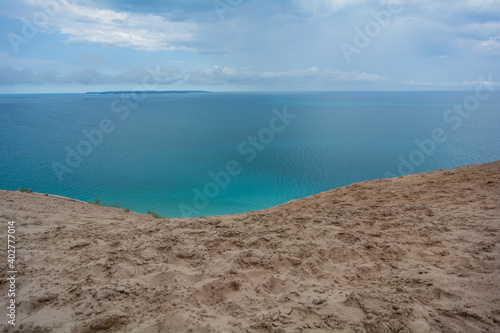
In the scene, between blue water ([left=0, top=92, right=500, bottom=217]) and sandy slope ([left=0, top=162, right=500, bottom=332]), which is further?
blue water ([left=0, top=92, right=500, bottom=217])

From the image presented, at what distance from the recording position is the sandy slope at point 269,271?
3072mm

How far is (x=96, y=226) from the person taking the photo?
5.72 meters

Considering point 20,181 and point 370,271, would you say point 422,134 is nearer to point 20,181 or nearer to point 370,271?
point 370,271

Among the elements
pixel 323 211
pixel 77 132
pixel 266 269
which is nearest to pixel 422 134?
pixel 323 211

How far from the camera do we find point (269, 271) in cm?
407

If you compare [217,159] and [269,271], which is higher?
[217,159]

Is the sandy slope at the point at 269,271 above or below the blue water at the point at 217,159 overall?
below

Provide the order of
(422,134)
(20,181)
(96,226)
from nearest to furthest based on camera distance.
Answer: (96,226) < (20,181) < (422,134)

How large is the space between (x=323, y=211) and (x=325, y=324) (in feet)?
12.0

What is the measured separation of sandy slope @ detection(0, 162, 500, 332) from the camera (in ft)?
10.1

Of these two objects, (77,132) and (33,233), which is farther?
(77,132)

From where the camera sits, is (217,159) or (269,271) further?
(217,159)

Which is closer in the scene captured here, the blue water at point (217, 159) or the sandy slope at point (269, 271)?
the sandy slope at point (269, 271)

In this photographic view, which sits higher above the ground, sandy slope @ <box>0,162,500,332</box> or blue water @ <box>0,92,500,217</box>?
blue water @ <box>0,92,500,217</box>
